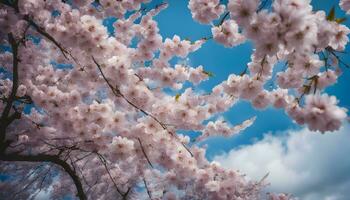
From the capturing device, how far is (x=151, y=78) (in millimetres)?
7328

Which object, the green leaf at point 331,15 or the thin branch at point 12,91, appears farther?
the thin branch at point 12,91

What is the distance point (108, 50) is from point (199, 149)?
3807mm

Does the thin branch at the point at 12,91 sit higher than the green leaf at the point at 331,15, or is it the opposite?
the thin branch at the point at 12,91

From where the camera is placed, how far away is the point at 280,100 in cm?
489

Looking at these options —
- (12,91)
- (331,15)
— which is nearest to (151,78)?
(12,91)

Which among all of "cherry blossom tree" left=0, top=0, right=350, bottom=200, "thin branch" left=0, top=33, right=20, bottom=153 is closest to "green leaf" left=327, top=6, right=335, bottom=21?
"cherry blossom tree" left=0, top=0, right=350, bottom=200

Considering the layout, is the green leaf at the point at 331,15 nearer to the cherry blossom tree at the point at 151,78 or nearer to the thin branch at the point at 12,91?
the cherry blossom tree at the point at 151,78

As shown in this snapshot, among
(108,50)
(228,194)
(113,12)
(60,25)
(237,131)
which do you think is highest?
(113,12)

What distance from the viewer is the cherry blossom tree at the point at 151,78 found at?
3018 mm

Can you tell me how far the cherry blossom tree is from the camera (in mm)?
3018

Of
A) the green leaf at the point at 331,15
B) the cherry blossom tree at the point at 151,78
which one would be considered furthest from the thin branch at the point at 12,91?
the green leaf at the point at 331,15

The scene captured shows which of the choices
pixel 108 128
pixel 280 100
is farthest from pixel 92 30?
pixel 280 100

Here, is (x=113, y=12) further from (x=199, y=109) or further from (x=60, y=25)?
(x=199, y=109)

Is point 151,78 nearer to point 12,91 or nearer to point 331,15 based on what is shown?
point 12,91
